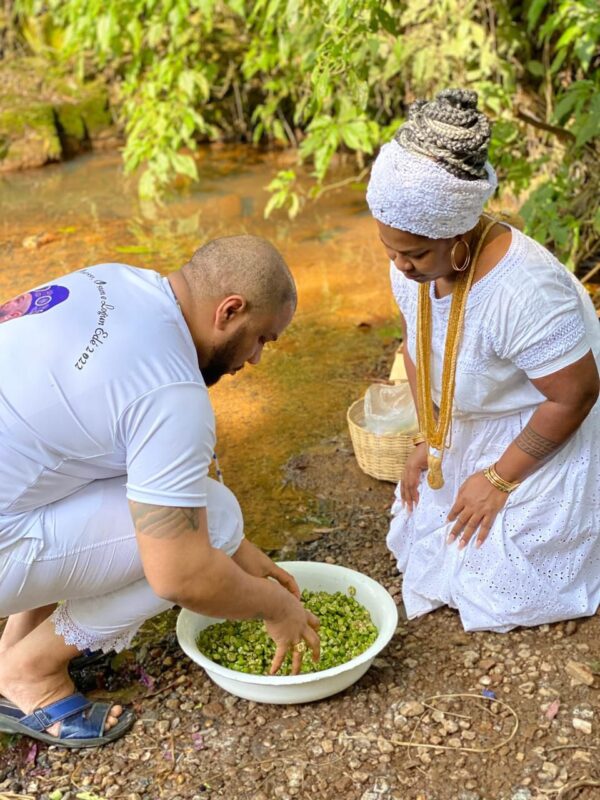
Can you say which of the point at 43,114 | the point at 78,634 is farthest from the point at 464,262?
the point at 43,114

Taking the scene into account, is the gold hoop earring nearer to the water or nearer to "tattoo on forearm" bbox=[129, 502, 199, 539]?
"tattoo on forearm" bbox=[129, 502, 199, 539]

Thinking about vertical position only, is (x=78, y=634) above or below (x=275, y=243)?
above

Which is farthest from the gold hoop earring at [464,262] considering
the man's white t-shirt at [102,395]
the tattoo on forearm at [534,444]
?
the man's white t-shirt at [102,395]

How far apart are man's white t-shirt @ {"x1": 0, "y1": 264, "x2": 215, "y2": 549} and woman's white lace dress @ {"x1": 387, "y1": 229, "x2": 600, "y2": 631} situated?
799 millimetres

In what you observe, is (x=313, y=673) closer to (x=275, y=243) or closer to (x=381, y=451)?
(x=381, y=451)

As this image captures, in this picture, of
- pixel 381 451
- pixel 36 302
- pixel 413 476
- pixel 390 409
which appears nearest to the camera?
pixel 36 302

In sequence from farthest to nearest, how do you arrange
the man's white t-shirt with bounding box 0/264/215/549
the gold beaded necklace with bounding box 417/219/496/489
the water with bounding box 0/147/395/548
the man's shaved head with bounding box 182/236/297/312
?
the water with bounding box 0/147/395/548, the gold beaded necklace with bounding box 417/219/496/489, the man's shaved head with bounding box 182/236/297/312, the man's white t-shirt with bounding box 0/264/215/549

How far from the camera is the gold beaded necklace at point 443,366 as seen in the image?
7.44ft

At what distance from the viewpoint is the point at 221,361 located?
1.95m

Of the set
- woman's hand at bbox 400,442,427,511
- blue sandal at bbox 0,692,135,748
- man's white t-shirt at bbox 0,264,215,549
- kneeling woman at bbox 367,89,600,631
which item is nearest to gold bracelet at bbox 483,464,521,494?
kneeling woman at bbox 367,89,600,631

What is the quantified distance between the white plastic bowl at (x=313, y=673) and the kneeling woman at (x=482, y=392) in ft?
0.69

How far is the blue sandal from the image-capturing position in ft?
6.93

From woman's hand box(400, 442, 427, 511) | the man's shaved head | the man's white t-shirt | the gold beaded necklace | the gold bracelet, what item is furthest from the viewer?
woman's hand box(400, 442, 427, 511)

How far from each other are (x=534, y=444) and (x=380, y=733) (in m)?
0.79
